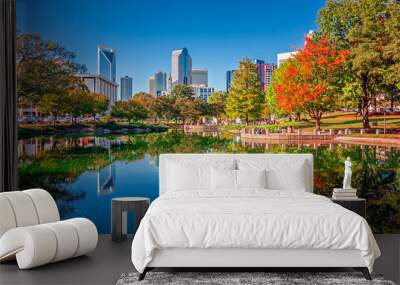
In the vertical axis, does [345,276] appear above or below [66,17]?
below

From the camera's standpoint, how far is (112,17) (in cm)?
842

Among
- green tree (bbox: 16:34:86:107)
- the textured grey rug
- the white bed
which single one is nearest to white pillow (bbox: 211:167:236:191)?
the white bed

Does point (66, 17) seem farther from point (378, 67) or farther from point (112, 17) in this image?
point (378, 67)

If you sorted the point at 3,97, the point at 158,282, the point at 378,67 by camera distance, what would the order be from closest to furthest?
the point at 158,282 → the point at 3,97 → the point at 378,67

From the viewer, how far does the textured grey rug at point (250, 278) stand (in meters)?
4.94

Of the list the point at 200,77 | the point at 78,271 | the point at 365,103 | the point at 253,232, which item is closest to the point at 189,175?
the point at 78,271

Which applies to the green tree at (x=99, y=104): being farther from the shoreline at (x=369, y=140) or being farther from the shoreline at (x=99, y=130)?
the shoreline at (x=369, y=140)

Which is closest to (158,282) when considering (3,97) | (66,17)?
(3,97)

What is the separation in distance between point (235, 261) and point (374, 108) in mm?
4055

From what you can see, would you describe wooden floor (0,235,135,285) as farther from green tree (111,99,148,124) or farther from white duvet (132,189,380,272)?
green tree (111,99,148,124)

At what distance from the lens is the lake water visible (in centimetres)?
801

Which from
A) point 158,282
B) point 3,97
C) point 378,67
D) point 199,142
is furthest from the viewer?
point 199,142

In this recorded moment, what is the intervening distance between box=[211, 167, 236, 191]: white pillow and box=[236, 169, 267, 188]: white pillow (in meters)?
0.06

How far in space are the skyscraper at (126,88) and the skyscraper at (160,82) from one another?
369 mm
